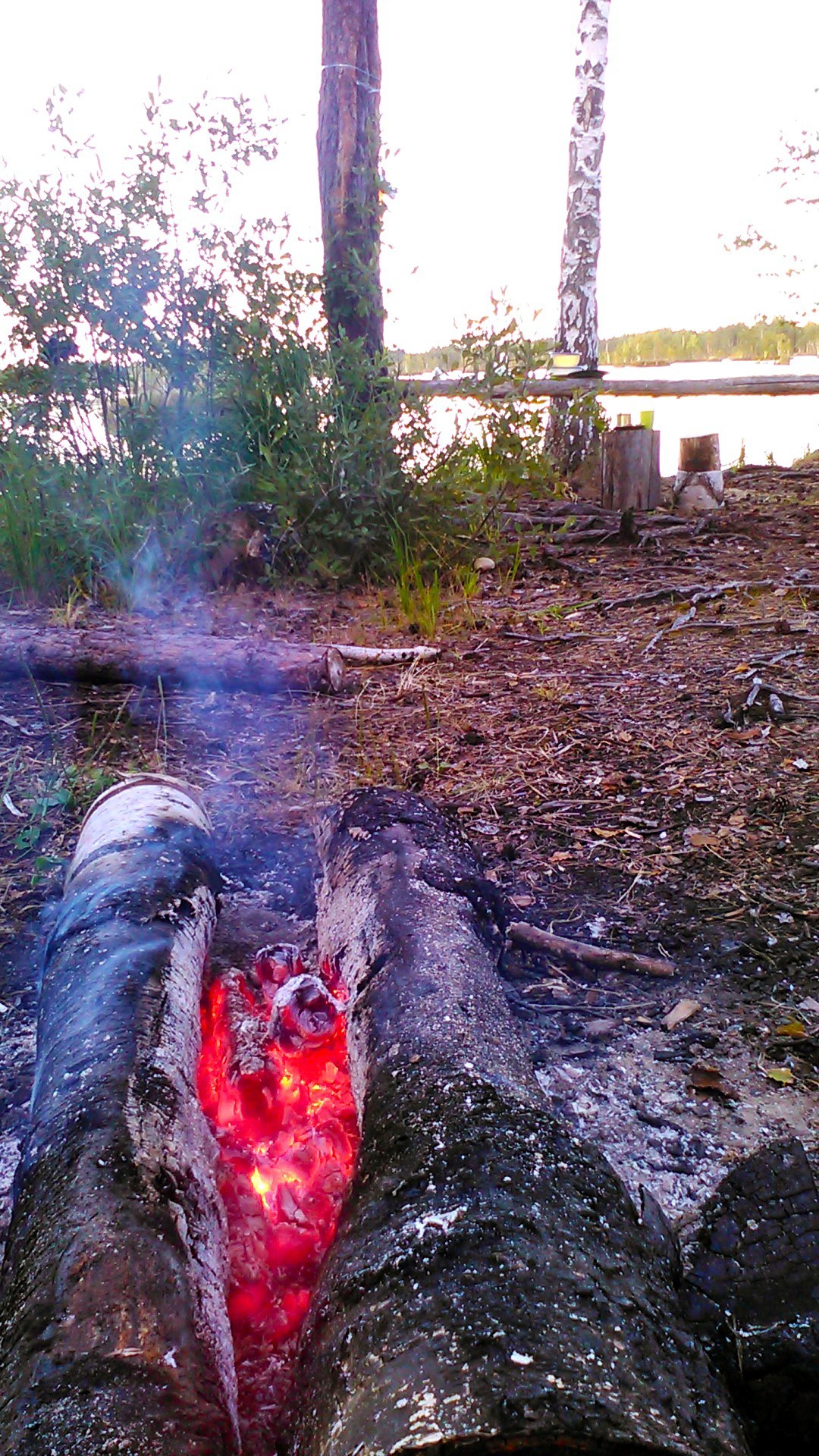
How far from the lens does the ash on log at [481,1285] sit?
91cm

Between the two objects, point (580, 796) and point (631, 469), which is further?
point (631, 469)

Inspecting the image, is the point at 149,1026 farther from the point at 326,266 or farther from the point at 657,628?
the point at 326,266

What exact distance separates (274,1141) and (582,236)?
28.5 ft

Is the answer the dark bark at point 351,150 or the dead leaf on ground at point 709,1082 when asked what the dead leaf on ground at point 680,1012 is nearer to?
the dead leaf on ground at point 709,1082

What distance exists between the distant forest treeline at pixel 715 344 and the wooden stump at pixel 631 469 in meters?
5.18

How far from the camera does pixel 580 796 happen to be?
10.6ft

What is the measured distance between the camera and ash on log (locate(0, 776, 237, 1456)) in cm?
104

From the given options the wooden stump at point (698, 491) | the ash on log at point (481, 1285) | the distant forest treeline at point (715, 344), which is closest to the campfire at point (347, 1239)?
the ash on log at point (481, 1285)

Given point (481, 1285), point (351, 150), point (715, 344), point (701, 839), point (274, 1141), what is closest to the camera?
point (481, 1285)

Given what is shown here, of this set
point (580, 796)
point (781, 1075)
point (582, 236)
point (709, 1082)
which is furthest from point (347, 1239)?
point (582, 236)

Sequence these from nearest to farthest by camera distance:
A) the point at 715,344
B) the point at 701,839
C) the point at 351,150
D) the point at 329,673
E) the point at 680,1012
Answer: the point at 680,1012 → the point at 701,839 → the point at 329,673 → the point at 351,150 → the point at 715,344

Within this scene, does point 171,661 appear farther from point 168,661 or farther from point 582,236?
point 582,236

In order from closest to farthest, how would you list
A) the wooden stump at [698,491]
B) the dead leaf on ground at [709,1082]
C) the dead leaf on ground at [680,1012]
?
the dead leaf on ground at [709,1082] → the dead leaf on ground at [680,1012] → the wooden stump at [698,491]

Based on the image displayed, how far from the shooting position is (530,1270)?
1062 millimetres
